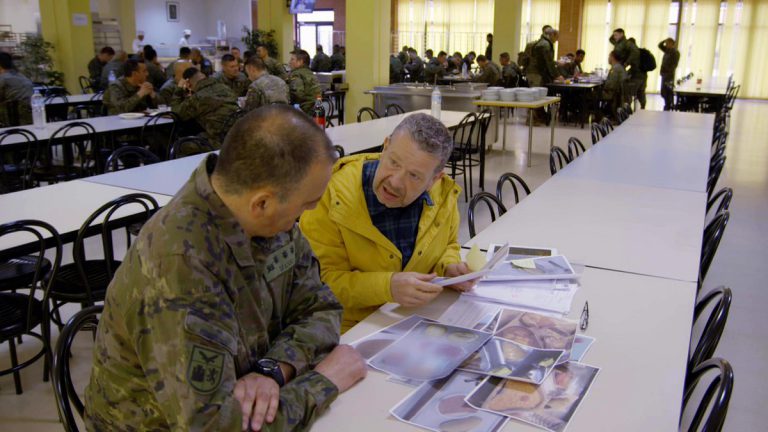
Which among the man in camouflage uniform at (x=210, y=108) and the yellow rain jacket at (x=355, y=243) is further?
the man in camouflage uniform at (x=210, y=108)

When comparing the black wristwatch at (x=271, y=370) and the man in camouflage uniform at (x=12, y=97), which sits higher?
the man in camouflage uniform at (x=12, y=97)

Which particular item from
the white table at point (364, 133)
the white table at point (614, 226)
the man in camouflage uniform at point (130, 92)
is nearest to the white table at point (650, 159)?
the white table at point (614, 226)

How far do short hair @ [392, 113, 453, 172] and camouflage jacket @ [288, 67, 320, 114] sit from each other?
5384mm

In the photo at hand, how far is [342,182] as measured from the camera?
1854 millimetres

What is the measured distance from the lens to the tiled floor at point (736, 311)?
252 cm

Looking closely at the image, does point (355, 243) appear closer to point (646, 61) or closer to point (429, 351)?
point (429, 351)

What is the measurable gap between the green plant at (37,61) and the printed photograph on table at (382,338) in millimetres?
9614

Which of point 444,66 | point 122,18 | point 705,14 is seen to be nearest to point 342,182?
point 122,18

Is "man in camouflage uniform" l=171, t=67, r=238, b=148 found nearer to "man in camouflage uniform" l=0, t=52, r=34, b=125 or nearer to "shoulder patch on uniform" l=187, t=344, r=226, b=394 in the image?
"man in camouflage uniform" l=0, t=52, r=34, b=125

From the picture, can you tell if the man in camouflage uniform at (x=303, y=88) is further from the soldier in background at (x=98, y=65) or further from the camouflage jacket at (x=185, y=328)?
the camouflage jacket at (x=185, y=328)

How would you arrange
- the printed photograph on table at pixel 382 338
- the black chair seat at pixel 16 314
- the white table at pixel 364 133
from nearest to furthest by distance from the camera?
the printed photograph on table at pixel 382 338, the black chair seat at pixel 16 314, the white table at pixel 364 133

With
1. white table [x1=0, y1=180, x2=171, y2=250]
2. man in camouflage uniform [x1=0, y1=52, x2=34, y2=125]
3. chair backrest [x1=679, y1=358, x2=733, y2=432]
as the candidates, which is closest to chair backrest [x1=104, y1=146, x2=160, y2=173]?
white table [x1=0, y1=180, x2=171, y2=250]

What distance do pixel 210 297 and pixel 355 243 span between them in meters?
0.86

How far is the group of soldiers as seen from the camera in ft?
18.2
